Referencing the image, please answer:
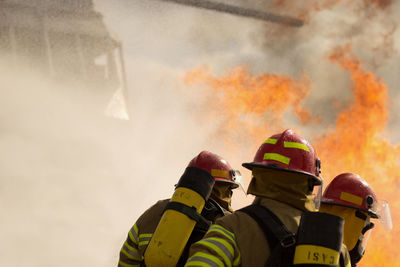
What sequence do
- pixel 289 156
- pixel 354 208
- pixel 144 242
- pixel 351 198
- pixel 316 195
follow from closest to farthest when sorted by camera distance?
pixel 289 156 → pixel 316 195 → pixel 144 242 → pixel 354 208 → pixel 351 198

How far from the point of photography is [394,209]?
13.9 metres

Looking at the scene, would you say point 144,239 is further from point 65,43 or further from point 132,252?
point 65,43

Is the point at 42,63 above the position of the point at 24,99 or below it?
above

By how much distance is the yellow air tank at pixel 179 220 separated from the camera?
8.35 feet

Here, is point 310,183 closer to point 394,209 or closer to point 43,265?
point 43,265

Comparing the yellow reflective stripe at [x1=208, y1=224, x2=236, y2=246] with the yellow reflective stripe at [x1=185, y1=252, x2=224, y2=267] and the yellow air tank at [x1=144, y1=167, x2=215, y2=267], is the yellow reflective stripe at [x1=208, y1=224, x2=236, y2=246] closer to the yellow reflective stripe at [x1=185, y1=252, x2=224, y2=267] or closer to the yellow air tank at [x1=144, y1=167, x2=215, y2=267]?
the yellow reflective stripe at [x1=185, y1=252, x2=224, y2=267]

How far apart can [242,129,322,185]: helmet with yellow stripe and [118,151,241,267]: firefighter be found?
28.6 inches

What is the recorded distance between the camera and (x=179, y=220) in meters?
2.73

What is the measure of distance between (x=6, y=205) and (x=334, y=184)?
427 inches

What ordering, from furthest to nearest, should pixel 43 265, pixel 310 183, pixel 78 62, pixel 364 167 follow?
1. pixel 78 62
2. pixel 364 167
3. pixel 43 265
4. pixel 310 183

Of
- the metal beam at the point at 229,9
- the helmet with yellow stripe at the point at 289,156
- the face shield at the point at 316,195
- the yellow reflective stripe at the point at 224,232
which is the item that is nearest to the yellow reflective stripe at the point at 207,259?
the yellow reflective stripe at the point at 224,232

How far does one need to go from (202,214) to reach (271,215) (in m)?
1.32

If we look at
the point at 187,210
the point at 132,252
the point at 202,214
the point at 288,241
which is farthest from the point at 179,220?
the point at 132,252

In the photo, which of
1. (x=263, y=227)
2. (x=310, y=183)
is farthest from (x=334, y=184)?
(x=263, y=227)
